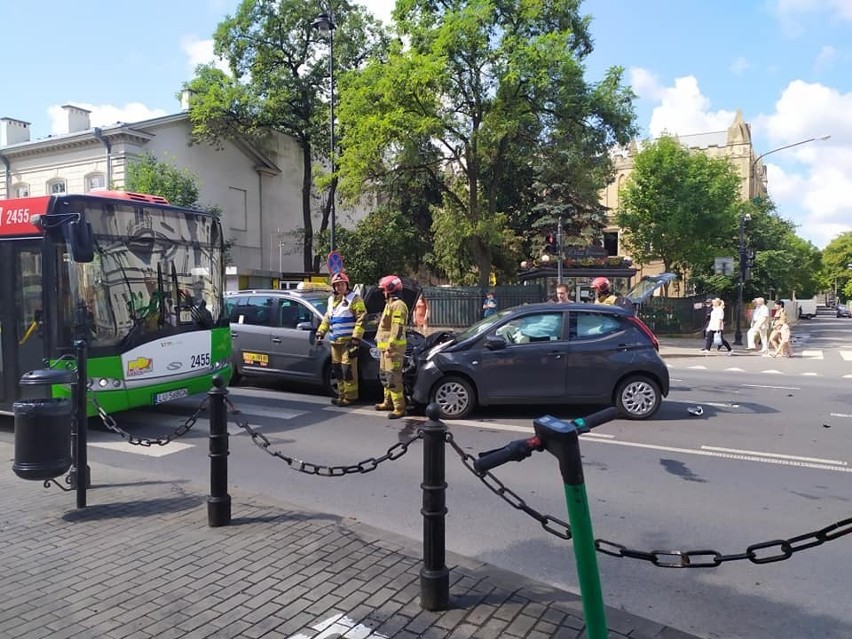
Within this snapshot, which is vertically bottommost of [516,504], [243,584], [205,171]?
[243,584]

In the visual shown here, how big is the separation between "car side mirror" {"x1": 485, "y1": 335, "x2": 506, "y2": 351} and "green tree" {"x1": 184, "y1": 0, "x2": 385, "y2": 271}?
957 inches

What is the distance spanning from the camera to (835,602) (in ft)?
12.4

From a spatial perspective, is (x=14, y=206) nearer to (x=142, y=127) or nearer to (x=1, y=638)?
(x=1, y=638)

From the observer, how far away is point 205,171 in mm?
33062

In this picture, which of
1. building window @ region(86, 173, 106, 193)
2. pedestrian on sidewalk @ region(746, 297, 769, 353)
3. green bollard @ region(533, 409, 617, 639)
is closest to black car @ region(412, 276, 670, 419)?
green bollard @ region(533, 409, 617, 639)

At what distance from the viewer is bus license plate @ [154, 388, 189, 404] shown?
8.27 meters

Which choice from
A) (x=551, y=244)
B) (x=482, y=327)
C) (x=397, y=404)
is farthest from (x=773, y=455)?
(x=551, y=244)

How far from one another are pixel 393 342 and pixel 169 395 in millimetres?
2942

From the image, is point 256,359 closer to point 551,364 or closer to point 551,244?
point 551,364

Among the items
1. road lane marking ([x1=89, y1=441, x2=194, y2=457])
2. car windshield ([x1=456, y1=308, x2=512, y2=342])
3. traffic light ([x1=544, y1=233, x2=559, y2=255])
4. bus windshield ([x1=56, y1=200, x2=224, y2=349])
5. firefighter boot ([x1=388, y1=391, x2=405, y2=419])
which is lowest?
road lane marking ([x1=89, y1=441, x2=194, y2=457])

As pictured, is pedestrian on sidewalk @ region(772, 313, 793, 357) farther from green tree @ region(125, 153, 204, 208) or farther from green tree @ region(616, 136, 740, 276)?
green tree @ region(125, 153, 204, 208)

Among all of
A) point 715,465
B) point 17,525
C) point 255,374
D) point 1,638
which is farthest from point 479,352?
point 1,638

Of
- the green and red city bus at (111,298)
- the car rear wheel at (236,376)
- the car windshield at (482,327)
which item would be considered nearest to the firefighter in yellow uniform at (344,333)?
the car windshield at (482,327)

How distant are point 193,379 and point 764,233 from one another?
3819cm
